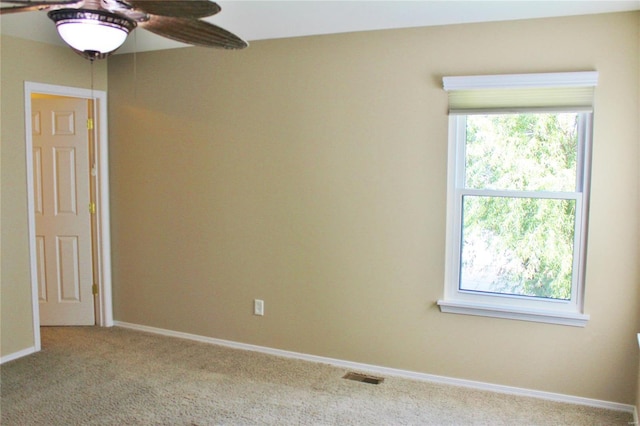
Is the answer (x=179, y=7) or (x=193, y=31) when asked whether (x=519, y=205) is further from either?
(x=179, y=7)

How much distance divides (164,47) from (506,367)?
11.1ft

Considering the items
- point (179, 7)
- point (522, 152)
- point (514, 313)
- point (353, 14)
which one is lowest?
point (514, 313)

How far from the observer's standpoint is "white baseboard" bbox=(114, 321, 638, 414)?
3.16m

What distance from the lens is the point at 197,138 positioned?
4.11 metres

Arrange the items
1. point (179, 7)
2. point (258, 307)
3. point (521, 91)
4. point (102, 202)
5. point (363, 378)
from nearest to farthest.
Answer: point (179, 7), point (521, 91), point (363, 378), point (258, 307), point (102, 202)

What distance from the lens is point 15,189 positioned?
380 centimetres

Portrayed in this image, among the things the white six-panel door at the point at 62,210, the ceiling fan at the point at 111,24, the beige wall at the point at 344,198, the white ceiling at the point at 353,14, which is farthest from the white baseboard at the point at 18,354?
the ceiling fan at the point at 111,24

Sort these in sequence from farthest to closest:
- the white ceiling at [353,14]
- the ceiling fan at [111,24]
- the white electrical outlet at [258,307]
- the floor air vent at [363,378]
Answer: the white electrical outlet at [258,307], the floor air vent at [363,378], the white ceiling at [353,14], the ceiling fan at [111,24]

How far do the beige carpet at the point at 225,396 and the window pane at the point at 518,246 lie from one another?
0.70 m

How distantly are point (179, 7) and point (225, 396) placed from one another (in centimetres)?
246

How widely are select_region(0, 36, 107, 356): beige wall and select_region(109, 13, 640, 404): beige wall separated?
2.30 feet

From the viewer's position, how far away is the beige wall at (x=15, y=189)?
3727 millimetres

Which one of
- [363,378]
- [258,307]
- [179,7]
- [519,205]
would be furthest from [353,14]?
[363,378]

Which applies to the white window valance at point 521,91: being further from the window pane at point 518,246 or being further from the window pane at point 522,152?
the window pane at point 518,246
